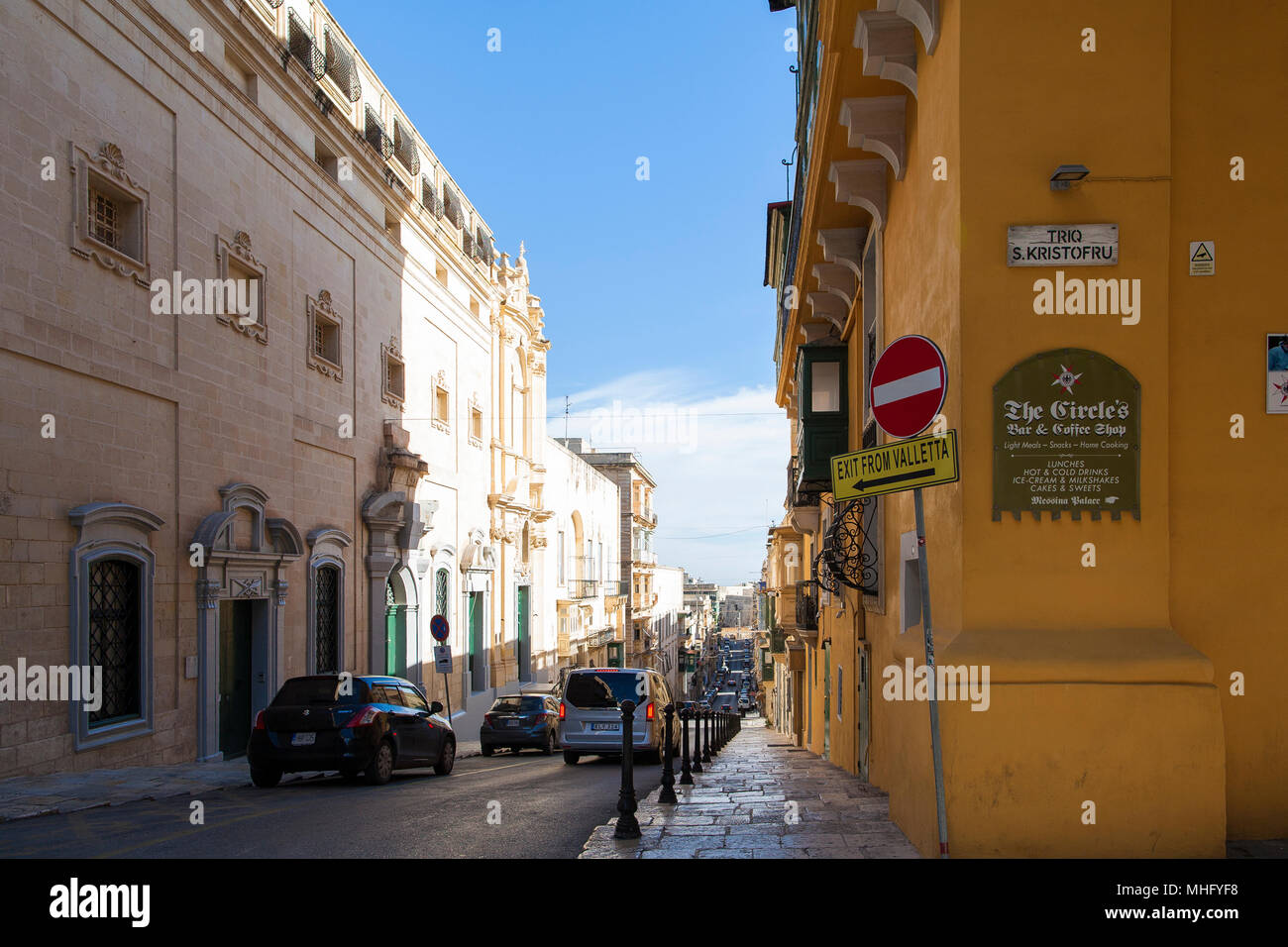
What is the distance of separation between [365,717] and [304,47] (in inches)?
546

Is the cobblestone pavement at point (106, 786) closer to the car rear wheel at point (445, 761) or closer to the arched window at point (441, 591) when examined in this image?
the car rear wheel at point (445, 761)

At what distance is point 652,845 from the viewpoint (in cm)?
638

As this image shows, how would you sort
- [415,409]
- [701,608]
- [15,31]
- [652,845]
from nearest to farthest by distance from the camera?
[652,845], [15,31], [415,409], [701,608]

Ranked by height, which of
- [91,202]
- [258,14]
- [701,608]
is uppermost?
[258,14]

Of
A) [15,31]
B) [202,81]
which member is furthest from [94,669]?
[202,81]

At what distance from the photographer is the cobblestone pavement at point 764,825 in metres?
6.07

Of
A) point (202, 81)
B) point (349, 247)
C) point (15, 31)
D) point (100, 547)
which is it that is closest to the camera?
point (15, 31)

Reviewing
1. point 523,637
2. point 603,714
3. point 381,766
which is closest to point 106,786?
point 381,766

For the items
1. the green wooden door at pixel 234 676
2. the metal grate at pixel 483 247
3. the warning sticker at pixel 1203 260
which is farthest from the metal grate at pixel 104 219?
the metal grate at pixel 483 247

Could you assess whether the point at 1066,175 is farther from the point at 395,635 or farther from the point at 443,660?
the point at 395,635

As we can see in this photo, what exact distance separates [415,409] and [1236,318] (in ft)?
71.5

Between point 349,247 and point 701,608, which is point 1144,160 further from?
point 701,608

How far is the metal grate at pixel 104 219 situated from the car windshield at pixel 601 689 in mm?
9248

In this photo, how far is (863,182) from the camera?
877cm
